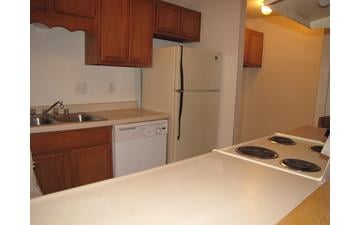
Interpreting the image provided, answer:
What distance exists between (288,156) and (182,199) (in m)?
0.85

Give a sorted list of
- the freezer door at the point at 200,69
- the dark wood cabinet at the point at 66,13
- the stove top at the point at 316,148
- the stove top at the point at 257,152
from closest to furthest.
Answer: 1. the stove top at the point at 257,152
2. the stove top at the point at 316,148
3. the dark wood cabinet at the point at 66,13
4. the freezer door at the point at 200,69

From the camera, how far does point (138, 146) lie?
8.32 feet

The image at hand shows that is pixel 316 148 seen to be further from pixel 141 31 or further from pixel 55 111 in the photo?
pixel 55 111

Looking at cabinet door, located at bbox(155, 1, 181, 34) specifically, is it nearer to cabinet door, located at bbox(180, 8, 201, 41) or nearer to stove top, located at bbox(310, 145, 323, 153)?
cabinet door, located at bbox(180, 8, 201, 41)

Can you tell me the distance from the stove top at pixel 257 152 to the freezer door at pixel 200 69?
1392 millimetres

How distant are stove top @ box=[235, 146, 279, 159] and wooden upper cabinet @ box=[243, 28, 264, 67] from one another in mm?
3006

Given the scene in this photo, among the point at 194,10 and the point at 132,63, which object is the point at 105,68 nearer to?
the point at 132,63

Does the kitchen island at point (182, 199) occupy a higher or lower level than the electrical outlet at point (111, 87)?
lower

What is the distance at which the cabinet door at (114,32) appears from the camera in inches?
97.0

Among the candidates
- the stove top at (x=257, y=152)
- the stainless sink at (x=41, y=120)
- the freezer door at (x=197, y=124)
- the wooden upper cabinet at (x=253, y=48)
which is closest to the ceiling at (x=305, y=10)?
the stove top at (x=257, y=152)

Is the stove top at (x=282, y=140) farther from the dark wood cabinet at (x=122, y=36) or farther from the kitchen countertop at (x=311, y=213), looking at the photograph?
the dark wood cabinet at (x=122, y=36)

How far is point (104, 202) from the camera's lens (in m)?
0.82
